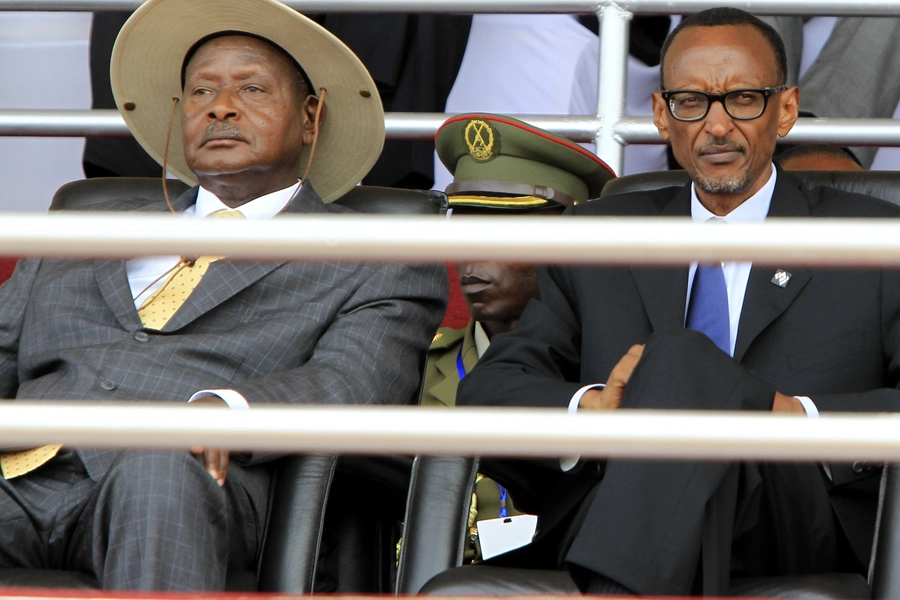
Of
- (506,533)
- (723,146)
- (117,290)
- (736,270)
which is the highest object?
(723,146)

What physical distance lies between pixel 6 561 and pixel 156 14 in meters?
1.12

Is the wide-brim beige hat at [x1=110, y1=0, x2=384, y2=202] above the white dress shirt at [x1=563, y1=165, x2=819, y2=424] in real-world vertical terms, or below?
above

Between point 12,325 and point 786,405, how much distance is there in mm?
1395

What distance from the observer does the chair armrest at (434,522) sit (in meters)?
1.77

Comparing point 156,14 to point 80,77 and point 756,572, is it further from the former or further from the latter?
point 80,77

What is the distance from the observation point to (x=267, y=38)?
2.53 metres

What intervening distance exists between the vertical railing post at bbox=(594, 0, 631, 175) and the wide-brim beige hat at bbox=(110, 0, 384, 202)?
0.53 m

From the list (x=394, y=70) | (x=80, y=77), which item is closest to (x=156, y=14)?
(x=394, y=70)

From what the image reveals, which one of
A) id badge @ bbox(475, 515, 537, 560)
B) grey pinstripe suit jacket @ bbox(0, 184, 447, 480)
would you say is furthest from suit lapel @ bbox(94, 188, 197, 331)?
id badge @ bbox(475, 515, 537, 560)

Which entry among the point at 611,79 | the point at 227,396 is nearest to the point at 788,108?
the point at 611,79

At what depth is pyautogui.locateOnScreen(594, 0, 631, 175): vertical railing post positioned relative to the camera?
9.29 ft

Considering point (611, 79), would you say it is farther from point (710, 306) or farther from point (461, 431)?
point (461, 431)

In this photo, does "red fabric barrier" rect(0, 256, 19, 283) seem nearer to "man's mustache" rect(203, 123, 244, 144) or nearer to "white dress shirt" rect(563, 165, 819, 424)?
"man's mustache" rect(203, 123, 244, 144)

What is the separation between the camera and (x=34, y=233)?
896mm
